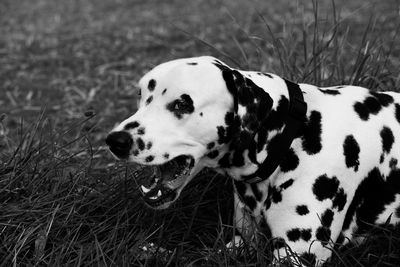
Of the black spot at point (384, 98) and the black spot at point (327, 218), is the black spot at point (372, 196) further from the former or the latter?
the black spot at point (384, 98)

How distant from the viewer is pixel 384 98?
329cm

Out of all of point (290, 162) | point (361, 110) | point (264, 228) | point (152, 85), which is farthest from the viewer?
point (264, 228)

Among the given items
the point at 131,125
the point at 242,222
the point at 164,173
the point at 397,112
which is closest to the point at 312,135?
the point at 397,112

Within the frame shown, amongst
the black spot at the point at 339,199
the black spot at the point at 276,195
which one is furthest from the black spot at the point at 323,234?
the black spot at the point at 276,195

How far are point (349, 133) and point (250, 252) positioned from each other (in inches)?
30.5

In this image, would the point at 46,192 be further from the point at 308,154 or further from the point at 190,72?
the point at 308,154

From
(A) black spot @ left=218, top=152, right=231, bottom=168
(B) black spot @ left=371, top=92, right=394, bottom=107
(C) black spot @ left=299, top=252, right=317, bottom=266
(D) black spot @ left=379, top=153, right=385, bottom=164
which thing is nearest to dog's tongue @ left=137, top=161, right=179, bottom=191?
(A) black spot @ left=218, top=152, right=231, bottom=168

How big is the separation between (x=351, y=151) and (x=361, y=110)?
24 centimetres

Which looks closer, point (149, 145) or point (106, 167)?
point (149, 145)

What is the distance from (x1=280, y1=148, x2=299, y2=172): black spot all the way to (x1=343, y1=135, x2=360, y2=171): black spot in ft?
0.79

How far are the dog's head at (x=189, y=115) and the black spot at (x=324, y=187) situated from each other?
15.5 inches

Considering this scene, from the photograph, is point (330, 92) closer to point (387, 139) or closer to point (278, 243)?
point (387, 139)

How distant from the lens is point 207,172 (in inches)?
149

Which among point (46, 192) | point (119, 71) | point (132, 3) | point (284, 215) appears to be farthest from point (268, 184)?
point (132, 3)
